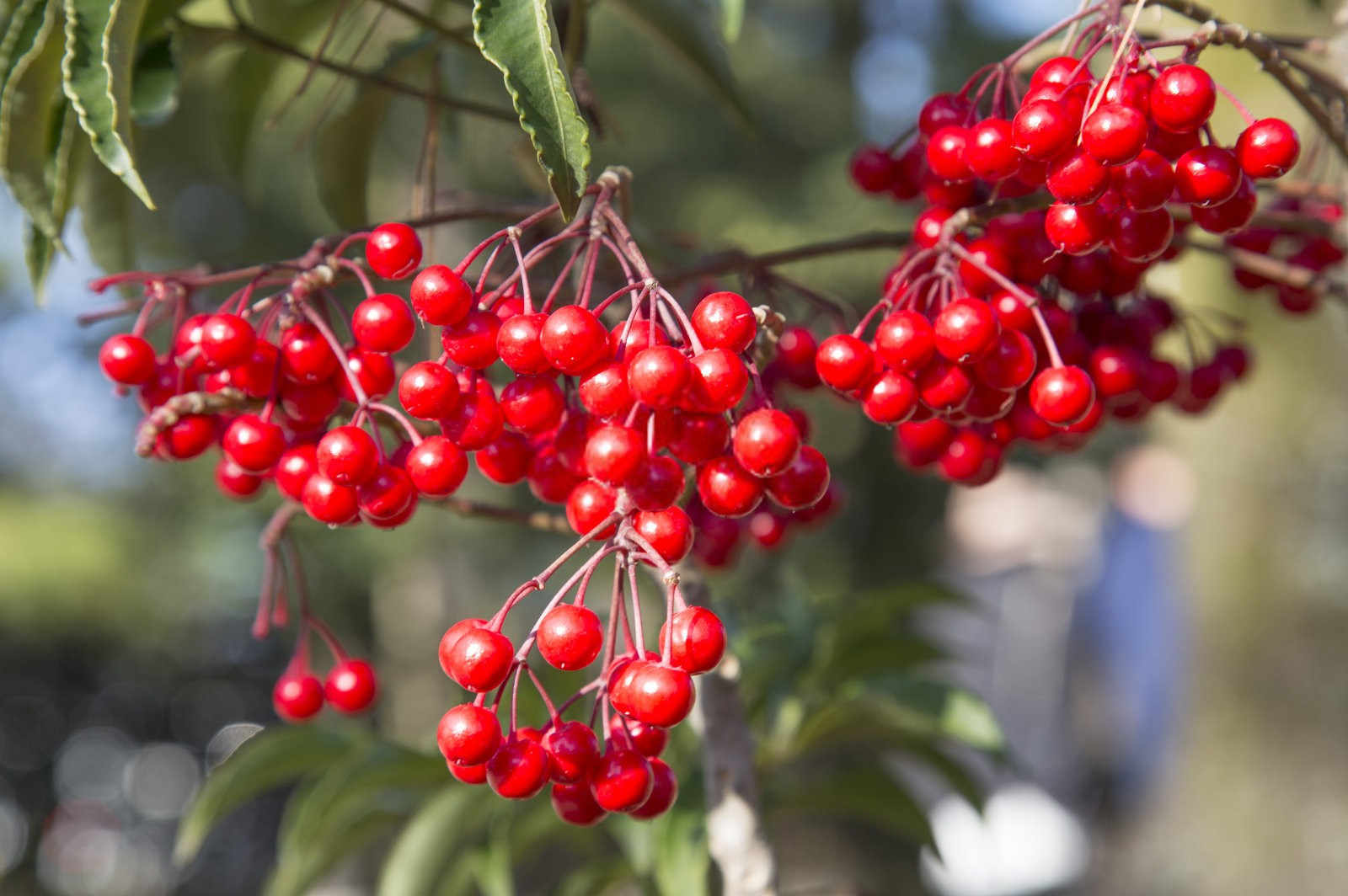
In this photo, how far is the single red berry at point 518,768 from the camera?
57cm

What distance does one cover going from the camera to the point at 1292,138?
0.62 metres

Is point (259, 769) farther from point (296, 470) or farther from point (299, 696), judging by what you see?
point (296, 470)

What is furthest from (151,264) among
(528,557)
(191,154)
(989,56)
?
(989,56)

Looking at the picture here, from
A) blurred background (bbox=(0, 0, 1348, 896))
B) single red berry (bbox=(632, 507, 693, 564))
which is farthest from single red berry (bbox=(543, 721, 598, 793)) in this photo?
blurred background (bbox=(0, 0, 1348, 896))

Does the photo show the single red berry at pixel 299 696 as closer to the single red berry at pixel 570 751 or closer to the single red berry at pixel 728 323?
the single red berry at pixel 570 751

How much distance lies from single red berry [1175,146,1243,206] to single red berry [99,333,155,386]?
620 millimetres

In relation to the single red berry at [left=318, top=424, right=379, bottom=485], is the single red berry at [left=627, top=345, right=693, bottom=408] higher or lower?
higher

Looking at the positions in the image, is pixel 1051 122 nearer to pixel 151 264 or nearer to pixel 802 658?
pixel 802 658

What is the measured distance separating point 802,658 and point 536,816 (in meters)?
0.30

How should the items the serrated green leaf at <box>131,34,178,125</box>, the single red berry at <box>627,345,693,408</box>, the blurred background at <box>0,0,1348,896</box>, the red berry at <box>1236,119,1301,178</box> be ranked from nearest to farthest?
the single red berry at <box>627,345,693,408</box> → the red berry at <box>1236,119,1301,178</box> → the serrated green leaf at <box>131,34,178,125</box> → the blurred background at <box>0,0,1348,896</box>

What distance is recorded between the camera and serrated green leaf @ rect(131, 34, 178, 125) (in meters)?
0.81

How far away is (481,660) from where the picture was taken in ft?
1.81

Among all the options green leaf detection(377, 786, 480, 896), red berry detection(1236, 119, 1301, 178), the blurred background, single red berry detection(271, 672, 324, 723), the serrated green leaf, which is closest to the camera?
red berry detection(1236, 119, 1301, 178)

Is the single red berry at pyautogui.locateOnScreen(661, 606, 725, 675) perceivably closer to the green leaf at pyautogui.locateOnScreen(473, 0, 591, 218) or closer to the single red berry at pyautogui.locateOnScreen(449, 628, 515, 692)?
the single red berry at pyautogui.locateOnScreen(449, 628, 515, 692)
